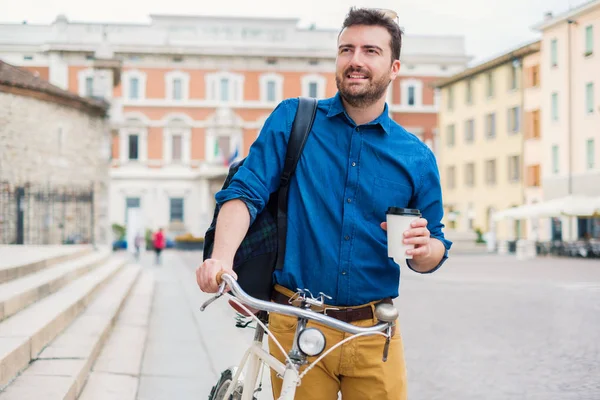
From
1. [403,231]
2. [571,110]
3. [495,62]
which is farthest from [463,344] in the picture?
[495,62]

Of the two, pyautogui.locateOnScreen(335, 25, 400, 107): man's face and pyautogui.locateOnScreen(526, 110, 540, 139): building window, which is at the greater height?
pyautogui.locateOnScreen(526, 110, 540, 139): building window

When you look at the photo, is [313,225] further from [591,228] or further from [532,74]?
[532,74]

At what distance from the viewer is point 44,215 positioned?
73.5 feet

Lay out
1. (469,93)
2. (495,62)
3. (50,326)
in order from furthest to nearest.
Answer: (469,93) → (495,62) → (50,326)

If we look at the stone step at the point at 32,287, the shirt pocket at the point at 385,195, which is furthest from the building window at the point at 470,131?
the shirt pocket at the point at 385,195

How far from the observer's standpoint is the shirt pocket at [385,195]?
2.87 metres

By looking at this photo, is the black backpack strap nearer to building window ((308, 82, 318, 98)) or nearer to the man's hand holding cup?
the man's hand holding cup

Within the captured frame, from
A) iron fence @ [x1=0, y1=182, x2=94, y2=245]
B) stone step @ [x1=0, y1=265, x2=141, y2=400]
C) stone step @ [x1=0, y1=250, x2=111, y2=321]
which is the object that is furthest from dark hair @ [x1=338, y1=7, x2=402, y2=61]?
iron fence @ [x1=0, y1=182, x2=94, y2=245]

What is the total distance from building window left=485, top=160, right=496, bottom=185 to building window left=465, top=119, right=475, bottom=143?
2.40 m

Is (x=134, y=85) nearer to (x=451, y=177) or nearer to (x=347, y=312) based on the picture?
(x=451, y=177)

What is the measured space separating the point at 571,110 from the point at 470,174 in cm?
1243

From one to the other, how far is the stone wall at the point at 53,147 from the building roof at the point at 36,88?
18cm

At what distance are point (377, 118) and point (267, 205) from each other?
1.54 ft

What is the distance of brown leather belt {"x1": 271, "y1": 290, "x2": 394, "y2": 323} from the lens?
9.39 feet
